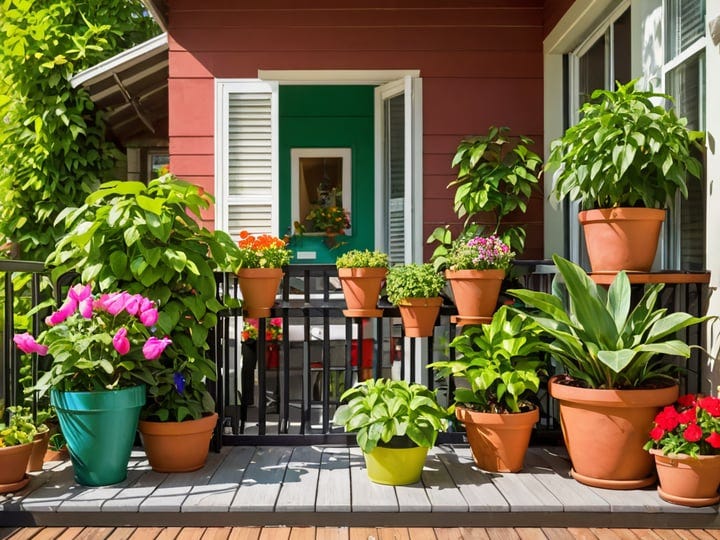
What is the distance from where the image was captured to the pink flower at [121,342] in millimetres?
2666

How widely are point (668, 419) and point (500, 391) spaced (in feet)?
2.11

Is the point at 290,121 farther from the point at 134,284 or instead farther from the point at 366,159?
the point at 134,284

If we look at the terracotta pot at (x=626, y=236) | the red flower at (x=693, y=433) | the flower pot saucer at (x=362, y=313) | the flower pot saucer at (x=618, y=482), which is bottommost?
the flower pot saucer at (x=618, y=482)

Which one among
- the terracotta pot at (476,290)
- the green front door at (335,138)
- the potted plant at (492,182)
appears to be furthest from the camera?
the green front door at (335,138)

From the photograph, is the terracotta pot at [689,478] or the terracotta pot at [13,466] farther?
the terracotta pot at [13,466]

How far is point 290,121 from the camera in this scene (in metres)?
6.27

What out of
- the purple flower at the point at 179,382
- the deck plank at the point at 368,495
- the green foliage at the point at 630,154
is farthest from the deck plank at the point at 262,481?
the green foliage at the point at 630,154

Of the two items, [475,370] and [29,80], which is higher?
[29,80]

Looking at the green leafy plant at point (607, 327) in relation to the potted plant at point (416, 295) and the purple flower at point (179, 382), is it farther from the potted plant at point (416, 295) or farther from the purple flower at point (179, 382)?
the purple flower at point (179, 382)

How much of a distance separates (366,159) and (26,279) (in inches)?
115

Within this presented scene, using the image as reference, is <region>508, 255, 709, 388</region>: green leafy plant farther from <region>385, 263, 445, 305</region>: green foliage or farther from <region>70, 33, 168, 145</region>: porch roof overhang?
<region>70, 33, 168, 145</region>: porch roof overhang

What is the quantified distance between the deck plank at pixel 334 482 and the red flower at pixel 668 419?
115 cm

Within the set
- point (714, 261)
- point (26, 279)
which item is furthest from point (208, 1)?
point (714, 261)

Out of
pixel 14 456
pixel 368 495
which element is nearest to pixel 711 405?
pixel 368 495
